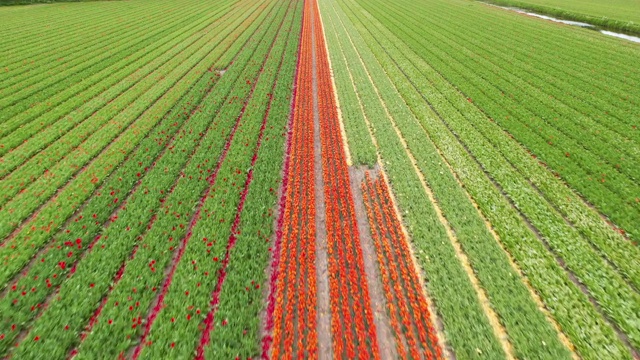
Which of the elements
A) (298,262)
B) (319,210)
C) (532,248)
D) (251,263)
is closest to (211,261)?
(251,263)

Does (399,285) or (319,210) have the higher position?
(319,210)

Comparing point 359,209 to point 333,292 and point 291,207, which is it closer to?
point 291,207

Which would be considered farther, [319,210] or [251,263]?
[319,210]

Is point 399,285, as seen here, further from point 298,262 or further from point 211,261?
point 211,261

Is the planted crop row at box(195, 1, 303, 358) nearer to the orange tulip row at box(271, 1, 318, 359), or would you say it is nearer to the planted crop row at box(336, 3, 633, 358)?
the orange tulip row at box(271, 1, 318, 359)

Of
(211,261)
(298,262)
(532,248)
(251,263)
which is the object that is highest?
(211,261)

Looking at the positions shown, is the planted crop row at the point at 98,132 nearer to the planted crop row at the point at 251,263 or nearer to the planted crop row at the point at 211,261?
the planted crop row at the point at 211,261

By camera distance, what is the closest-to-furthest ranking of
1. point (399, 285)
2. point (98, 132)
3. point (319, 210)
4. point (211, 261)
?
point (399, 285) < point (211, 261) < point (319, 210) < point (98, 132)

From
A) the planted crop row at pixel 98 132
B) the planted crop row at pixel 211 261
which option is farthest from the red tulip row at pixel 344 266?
the planted crop row at pixel 98 132
